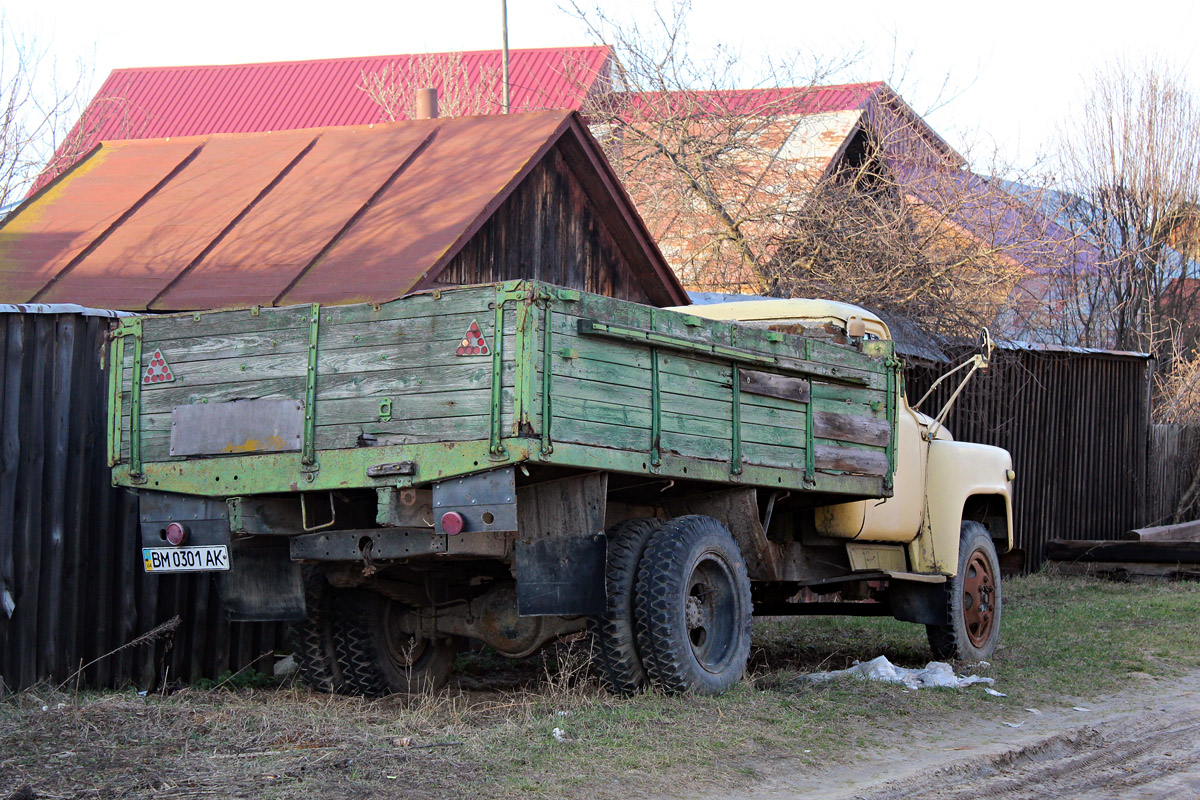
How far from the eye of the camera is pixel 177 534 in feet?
21.3

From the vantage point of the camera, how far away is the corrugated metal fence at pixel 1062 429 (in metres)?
15.9

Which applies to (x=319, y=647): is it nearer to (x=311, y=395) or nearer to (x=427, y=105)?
(x=311, y=395)

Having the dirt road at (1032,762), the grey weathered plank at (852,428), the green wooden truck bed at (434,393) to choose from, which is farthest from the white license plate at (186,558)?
the grey weathered plank at (852,428)

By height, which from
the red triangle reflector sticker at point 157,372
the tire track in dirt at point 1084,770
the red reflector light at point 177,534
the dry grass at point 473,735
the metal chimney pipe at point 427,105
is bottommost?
the tire track in dirt at point 1084,770

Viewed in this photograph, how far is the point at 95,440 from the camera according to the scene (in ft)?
24.2

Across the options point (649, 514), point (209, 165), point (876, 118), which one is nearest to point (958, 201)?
point (876, 118)

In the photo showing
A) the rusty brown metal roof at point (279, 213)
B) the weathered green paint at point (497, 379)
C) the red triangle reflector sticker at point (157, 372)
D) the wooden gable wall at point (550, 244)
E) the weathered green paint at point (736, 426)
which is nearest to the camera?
the weathered green paint at point (497, 379)

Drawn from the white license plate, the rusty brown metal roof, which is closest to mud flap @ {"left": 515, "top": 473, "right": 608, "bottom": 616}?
the white license plate

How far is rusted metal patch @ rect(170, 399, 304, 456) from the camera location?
6223 mm

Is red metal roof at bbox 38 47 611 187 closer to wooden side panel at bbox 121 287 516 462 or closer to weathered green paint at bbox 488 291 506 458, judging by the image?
wooden side panel at bbox 121 287 516 462

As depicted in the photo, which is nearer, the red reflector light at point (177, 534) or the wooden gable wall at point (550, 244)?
the red reflector light at point (177, 534)

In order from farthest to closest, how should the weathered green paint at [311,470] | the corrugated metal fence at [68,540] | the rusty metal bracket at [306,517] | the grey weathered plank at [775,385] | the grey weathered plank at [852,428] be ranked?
the grey weathered plank at [852,428], the grey weathered plank at [775,385], the corrugated metal fence at [68,540], the rusty metal bracket at [306,517], the weathered green paint at [311,470]

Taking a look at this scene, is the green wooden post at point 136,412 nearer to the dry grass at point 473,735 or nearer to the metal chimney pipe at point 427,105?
the dry grass at point 473,735

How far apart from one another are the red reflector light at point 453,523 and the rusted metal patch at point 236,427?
0.94m
